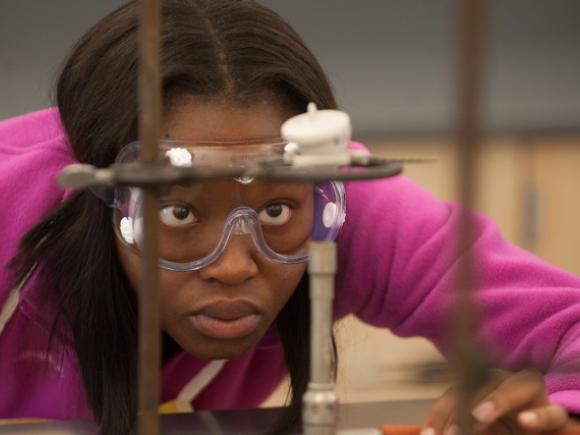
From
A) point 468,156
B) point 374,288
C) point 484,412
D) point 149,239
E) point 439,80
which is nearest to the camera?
point 468,156

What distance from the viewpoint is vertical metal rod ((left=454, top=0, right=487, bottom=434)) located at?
47 cm

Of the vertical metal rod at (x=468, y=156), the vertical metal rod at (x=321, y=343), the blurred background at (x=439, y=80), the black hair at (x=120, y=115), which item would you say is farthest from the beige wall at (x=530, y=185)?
the vertical metal rod at (x=468, y=156)

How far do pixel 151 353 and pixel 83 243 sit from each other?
0.52 meters

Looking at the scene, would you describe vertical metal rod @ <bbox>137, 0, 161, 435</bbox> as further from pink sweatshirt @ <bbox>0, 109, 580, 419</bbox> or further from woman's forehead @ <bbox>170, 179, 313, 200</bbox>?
pink sweatshirt @ <bbox>0, 109, 580, 419</bbox>

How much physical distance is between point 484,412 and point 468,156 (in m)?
0.49

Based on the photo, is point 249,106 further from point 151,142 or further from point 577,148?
point 577,148

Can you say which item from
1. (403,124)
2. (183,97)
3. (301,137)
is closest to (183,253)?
(183,97)

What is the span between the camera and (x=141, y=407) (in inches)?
25.1

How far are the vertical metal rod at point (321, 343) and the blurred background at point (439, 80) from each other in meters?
2.61

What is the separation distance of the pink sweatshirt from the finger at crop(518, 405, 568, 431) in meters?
0.18

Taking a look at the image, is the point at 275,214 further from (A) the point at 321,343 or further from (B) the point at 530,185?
(B) the point at 530,185

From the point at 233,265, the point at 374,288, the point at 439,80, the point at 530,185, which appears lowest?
the point at 530,185

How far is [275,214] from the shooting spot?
1.02 metres

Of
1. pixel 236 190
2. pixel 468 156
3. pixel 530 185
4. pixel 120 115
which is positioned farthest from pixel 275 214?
pixel 530 185
